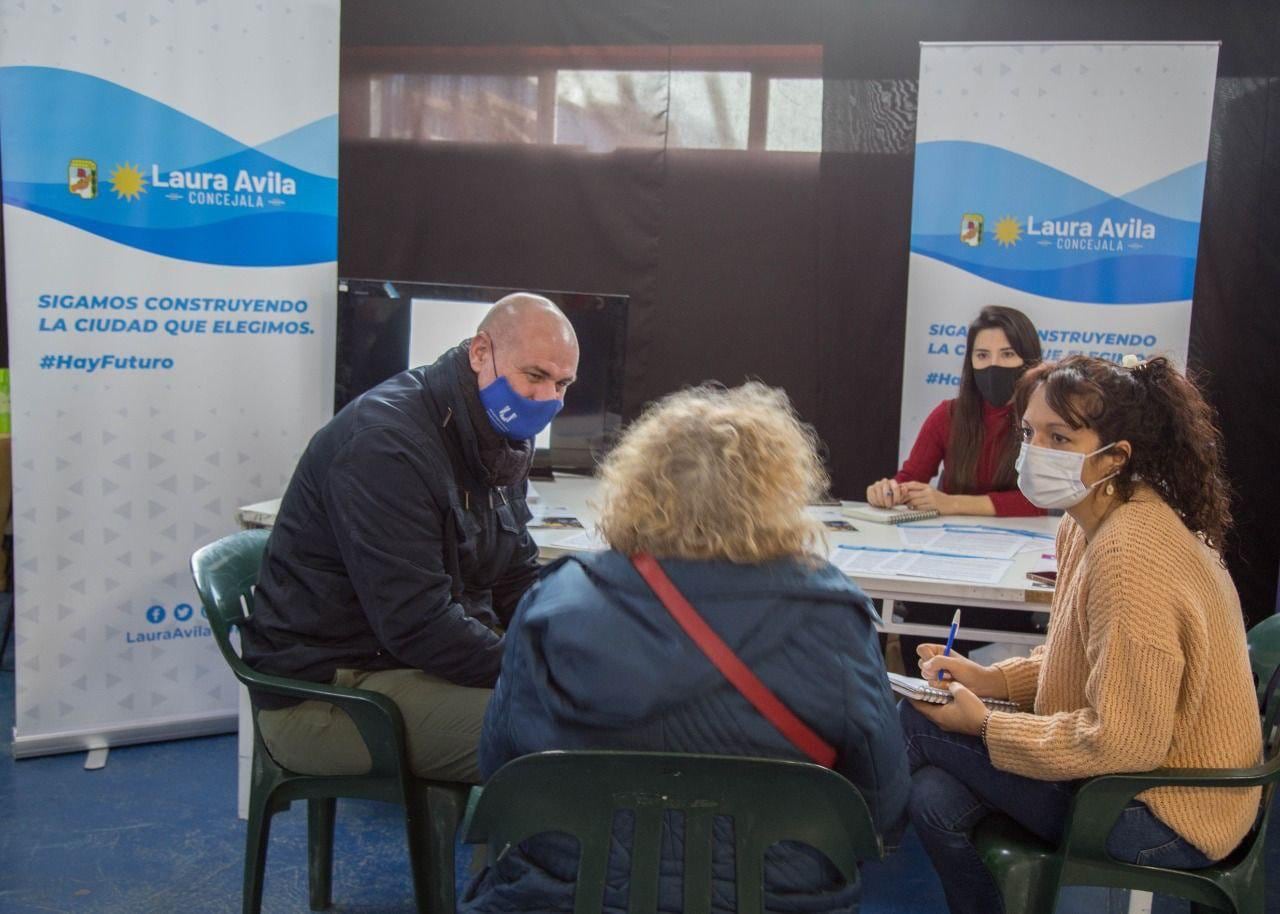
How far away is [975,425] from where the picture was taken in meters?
3.45

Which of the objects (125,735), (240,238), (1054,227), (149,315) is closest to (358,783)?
(125,735)

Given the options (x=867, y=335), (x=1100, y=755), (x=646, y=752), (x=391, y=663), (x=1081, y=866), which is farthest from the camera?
(x=867, y=335)

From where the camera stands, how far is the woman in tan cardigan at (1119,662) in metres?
1.63

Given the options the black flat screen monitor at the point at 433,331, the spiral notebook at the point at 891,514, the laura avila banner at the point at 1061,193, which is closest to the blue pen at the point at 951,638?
the spiral notebook at the point at 891,514

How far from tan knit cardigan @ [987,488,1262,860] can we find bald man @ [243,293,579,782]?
99cm

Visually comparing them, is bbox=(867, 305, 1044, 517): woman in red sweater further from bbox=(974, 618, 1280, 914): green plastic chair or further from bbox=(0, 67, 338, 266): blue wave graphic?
bbox=(0, 67, 338, 266): blue wave graphic

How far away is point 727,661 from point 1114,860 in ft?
2.89

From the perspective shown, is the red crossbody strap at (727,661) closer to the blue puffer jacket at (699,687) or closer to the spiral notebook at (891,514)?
the blue puffer jacket at (699,687)

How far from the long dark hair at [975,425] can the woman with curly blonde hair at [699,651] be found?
7.05ft

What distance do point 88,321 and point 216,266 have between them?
40 cm

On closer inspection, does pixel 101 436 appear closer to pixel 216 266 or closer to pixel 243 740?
pixel 216 266

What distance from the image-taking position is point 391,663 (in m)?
2.16

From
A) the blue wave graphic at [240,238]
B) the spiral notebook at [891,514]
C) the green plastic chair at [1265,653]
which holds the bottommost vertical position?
the green plastic chair at [1265,653]

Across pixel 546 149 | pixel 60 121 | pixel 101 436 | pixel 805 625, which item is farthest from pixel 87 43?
pixel 805 625
